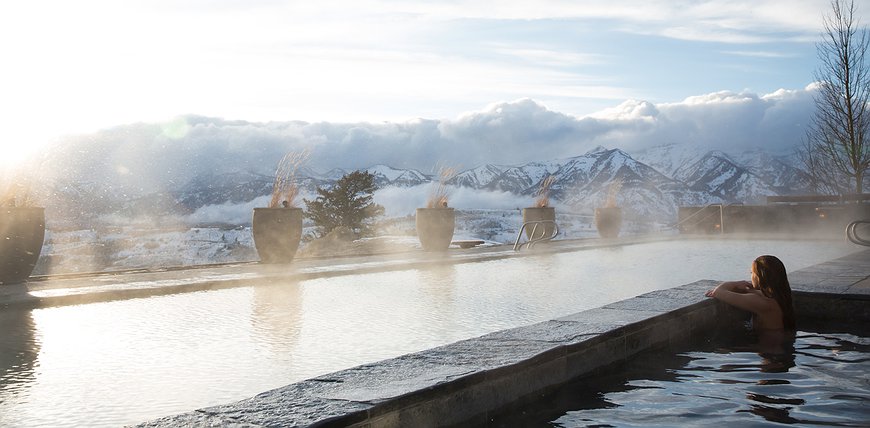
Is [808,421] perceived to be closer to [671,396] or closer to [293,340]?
[671,396]

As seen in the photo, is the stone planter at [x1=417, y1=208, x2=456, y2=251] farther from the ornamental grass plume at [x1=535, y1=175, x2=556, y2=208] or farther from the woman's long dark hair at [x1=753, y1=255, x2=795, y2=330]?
the woman's long dark hair at [x1=753, y1=255, x2=795, y2=330]

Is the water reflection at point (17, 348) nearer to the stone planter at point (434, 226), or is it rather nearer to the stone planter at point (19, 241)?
the stone planter at point (19, 241)

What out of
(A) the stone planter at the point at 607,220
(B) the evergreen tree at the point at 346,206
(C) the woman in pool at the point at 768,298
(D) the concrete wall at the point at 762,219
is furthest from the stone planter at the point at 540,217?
(B) the evergreen tree at the point at 346,206

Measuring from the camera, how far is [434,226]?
35.9ft

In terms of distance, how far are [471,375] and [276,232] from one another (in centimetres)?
673

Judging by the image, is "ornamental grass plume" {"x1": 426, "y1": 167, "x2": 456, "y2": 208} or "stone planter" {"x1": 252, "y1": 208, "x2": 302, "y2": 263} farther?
"ornamental grass plume" {"x1": 426, "y1": 167, "x2": 456, "y2": 208}

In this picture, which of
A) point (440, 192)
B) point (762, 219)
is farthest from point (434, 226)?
point (762, 219)

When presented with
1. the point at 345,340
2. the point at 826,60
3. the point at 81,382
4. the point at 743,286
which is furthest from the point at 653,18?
the point at 826,60

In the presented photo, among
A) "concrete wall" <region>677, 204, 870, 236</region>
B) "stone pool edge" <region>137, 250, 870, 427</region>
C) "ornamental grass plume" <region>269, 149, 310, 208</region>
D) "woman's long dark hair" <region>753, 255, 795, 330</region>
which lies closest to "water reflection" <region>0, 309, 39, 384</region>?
"stone pool edge" <region>137, 250, 870, 427</region>

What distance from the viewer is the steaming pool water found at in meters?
2.60

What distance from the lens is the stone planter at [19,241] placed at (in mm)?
6371

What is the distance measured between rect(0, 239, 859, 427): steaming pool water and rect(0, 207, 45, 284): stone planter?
1698 mm

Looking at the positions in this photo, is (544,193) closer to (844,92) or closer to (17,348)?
(844,92)

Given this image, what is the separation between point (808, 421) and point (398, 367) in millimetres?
1392
